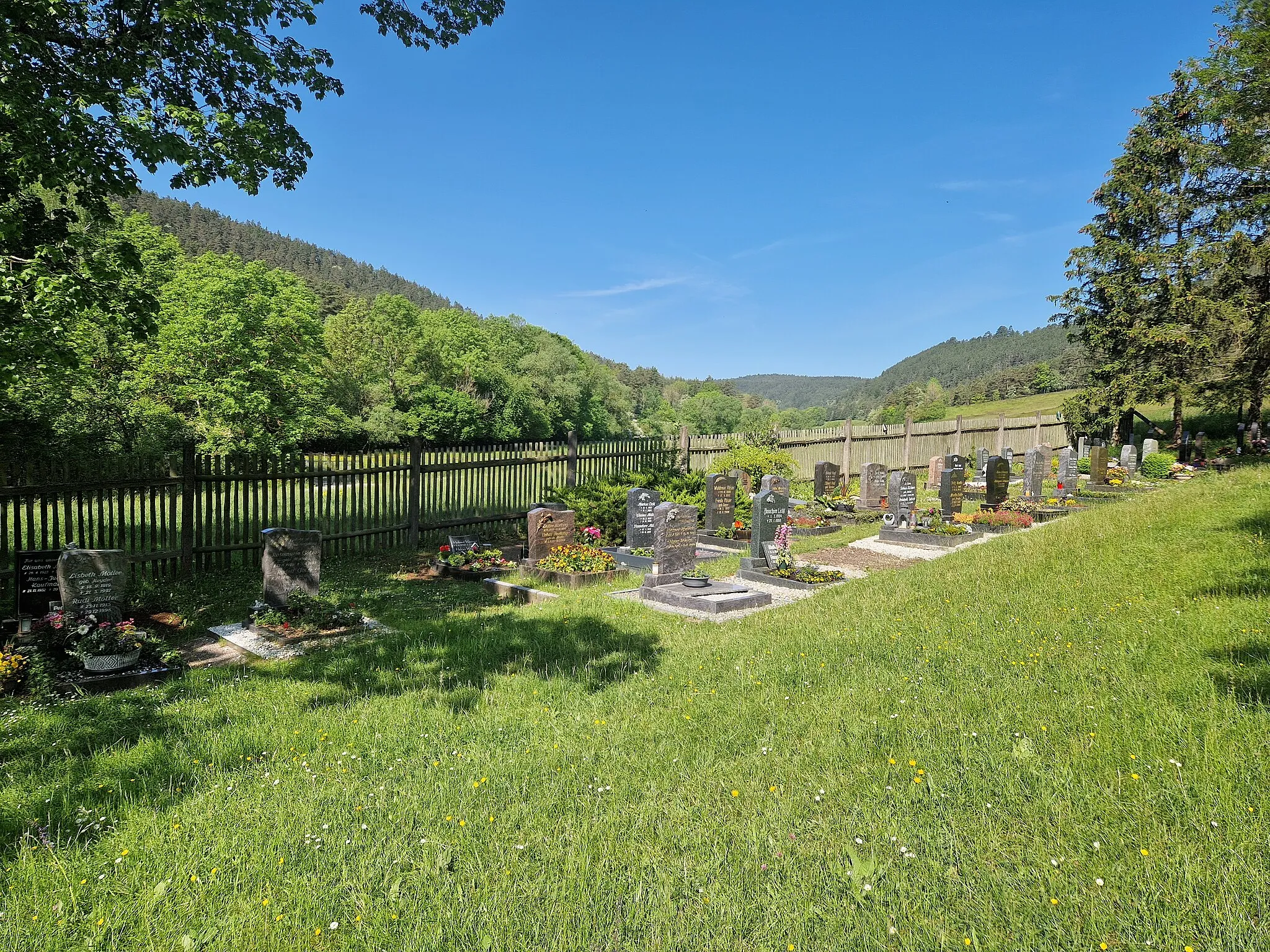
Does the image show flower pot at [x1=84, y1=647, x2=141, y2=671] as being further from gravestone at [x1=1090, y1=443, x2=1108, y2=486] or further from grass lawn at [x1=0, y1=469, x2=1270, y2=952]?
gravestone at [x1=1090, y1=443, x2=1108, y2=486]

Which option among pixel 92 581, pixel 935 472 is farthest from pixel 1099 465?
pixel 92 581

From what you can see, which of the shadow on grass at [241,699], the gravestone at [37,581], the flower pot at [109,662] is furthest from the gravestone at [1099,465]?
the gravestone at [37,581]

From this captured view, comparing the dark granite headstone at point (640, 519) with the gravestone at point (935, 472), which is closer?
the dark granite headstone at point (640, 519)

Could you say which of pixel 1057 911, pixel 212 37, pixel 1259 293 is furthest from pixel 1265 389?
pixel 212 37

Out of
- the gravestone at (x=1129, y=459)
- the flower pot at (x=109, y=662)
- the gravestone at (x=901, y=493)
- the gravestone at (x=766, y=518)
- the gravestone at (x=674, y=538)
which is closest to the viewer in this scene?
the flower pot at (x=109, y=662)

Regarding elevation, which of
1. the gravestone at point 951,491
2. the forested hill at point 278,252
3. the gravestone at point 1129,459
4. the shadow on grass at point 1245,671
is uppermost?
the forested hill at point 278,252

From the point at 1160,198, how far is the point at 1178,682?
31.1 m

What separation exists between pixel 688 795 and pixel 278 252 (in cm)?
11241

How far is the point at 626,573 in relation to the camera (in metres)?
10.6

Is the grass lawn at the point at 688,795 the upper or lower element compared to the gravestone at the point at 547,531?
lower

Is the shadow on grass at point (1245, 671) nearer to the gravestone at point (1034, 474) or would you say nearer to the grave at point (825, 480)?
the grave at point (825, 480)

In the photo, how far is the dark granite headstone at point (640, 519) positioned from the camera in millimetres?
12367

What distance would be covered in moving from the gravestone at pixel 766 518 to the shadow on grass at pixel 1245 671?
6521 millimetres

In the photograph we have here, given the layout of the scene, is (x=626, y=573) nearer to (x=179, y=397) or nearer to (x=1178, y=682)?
(x=1178, y=682)
